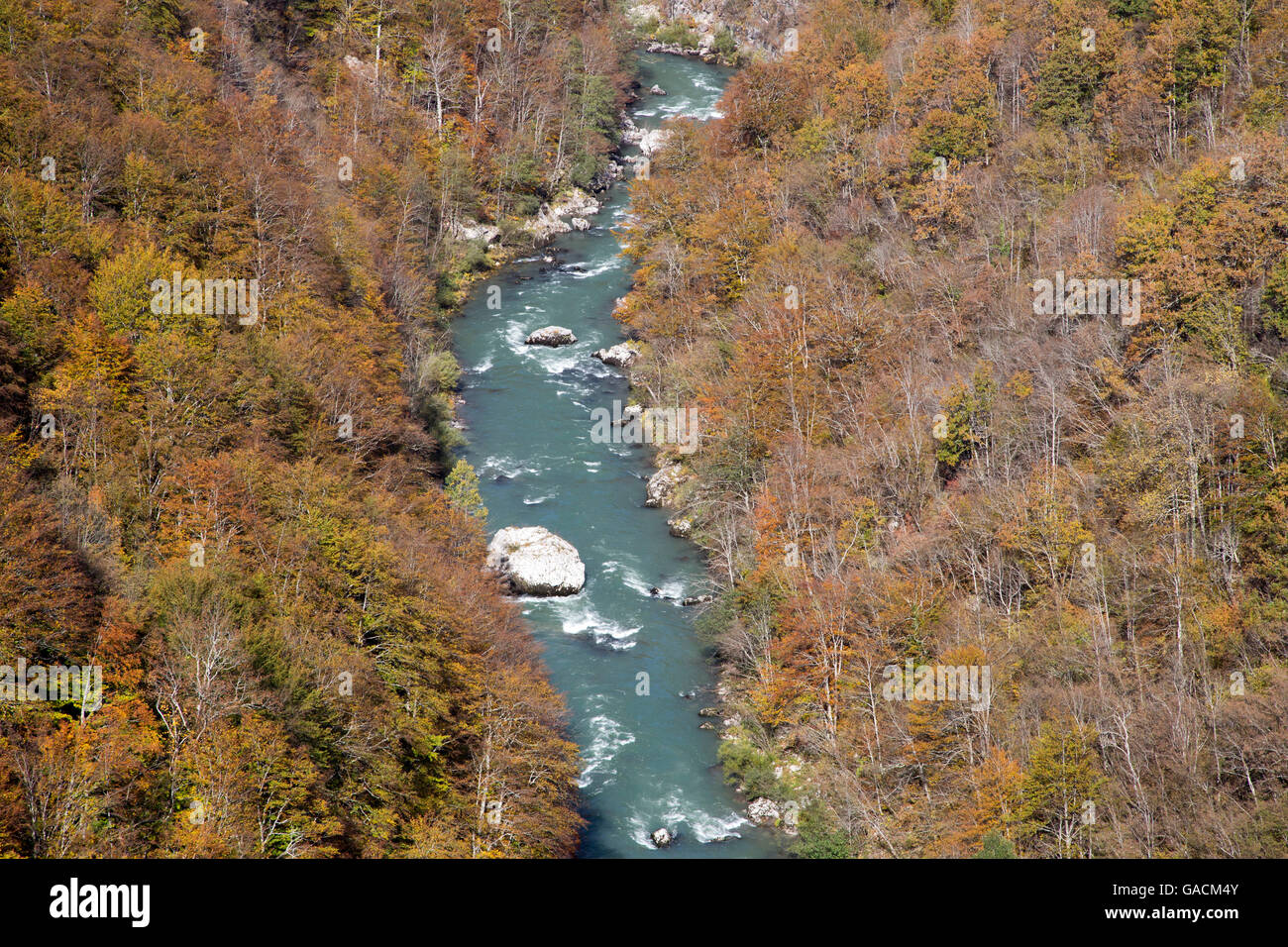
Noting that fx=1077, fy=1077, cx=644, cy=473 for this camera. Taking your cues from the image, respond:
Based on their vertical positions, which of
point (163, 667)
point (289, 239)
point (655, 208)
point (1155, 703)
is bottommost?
point (1155, 703)

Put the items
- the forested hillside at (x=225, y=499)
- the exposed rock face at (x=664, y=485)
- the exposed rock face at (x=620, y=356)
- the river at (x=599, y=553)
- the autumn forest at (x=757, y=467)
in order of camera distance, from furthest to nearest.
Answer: the exposed rock face at (x=620, y=356)
the exposed rock face at (x=664, y=485)
the river at (x=599, y=553)
the autumn forest at (x=757, y=467)
the forested hillside at (x=225, y=499)

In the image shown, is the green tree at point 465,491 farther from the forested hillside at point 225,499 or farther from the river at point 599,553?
the river at point 599,553

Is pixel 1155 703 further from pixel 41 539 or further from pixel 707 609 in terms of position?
pixel 41 539

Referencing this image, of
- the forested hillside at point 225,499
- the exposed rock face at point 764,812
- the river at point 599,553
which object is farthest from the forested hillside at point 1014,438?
the forested hillside at point 225,499

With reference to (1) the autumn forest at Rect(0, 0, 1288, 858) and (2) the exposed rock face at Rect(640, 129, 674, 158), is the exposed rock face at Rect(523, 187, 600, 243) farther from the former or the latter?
(1) the autumn forest at Rect(0, 0, 1288, 858)

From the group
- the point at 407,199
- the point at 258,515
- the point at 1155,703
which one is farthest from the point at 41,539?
the point at 407,199

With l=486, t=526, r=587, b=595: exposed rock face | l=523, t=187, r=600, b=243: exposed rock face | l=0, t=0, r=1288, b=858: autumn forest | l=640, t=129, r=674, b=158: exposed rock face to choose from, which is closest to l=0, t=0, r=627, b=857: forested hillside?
l=0, t=0, r=1288, b=858: autumn forest
